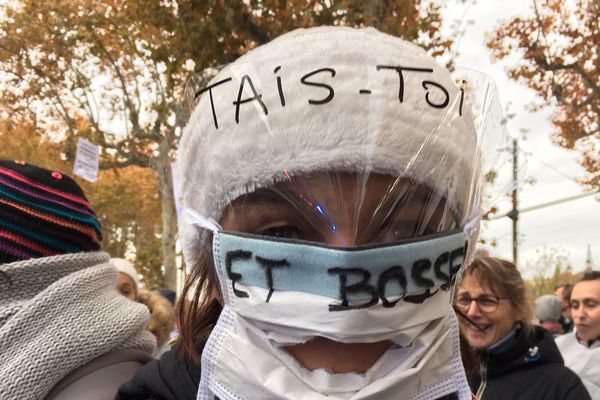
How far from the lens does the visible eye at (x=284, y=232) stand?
1.15 m

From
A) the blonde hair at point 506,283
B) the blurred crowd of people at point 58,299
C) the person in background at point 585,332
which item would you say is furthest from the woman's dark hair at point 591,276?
the blurred crowd of people at point 58,299

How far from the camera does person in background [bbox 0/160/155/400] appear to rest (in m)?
1.32

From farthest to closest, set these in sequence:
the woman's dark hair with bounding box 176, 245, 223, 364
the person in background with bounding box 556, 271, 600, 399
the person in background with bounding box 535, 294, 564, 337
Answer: the person in background with bounding box 535, 294, 564, 337 → the person in background with bounding box 556, 271, 600, 399 → the woman's dark hair with bounding box 176, 245, 223, 364

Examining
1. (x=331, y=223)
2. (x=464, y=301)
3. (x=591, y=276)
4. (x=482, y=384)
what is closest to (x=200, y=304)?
(x=331, y=223)

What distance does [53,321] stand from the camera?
4.55ft

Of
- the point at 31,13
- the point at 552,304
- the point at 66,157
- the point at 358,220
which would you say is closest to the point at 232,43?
the point at 552,304

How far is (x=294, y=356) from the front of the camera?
3.64 feet

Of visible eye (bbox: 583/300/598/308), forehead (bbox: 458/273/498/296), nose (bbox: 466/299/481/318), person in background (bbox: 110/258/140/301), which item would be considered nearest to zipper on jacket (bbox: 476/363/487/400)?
nose (bbox: 466/299/481/318)

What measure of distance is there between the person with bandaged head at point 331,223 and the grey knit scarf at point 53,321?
0.65 feet

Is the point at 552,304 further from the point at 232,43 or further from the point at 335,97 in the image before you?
the point at 335,97

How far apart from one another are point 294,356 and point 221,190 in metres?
0.39

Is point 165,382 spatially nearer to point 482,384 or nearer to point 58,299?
point 58,299

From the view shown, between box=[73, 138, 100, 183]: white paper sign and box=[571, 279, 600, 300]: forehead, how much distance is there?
5772 millimetres

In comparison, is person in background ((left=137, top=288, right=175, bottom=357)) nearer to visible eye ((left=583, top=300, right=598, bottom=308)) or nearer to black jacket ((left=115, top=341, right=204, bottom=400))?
black jacket ((left=115, top=341, right=204, bottom=400))
